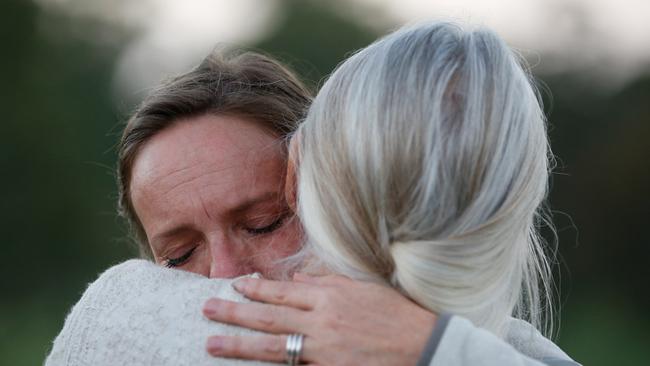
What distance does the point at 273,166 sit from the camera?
2.78 m

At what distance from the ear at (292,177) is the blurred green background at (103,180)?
25.0 feet

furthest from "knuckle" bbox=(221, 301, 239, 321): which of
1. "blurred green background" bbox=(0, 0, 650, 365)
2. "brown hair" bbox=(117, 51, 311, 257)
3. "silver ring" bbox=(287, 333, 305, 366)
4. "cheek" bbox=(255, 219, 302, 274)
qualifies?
"blurred green background" bbox=(0, 0, 650, 365)

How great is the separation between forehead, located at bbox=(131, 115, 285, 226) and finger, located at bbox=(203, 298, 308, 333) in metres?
0.70

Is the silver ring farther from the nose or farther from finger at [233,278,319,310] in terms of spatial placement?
the nose

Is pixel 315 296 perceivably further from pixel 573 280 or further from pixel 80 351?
pixel 573 280

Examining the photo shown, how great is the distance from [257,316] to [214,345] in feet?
0.36

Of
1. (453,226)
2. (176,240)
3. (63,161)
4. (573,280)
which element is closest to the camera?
(453,226)

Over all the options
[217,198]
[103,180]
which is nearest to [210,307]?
[217,198]

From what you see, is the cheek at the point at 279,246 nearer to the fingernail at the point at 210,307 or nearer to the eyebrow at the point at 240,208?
the eyebrow at the point at 240,208

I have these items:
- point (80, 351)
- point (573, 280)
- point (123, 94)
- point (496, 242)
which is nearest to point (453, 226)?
point (496, 242)

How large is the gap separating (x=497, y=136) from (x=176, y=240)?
1.13 metres

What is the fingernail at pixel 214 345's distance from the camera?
1924 mm

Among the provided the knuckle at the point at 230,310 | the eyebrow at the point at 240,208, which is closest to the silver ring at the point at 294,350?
the knuckle at the point at 230,310

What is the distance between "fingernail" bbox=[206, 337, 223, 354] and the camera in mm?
1924
